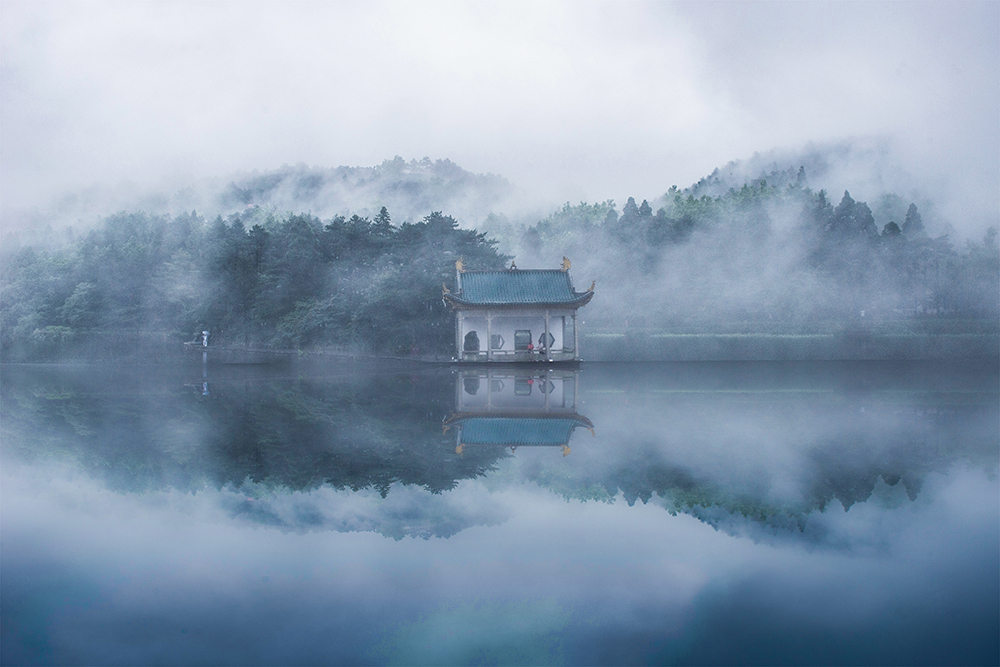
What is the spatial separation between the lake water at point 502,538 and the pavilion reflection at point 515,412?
0.30 feet

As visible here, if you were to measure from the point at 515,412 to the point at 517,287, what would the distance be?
1044 cm

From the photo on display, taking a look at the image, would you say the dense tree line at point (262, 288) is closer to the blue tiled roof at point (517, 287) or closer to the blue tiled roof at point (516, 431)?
the blue tiled roof at point (517, 287)

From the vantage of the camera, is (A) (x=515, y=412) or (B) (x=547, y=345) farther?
(B) (x=547, y=345)

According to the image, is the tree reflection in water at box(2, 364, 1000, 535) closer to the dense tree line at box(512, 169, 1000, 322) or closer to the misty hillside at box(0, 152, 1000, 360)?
the misty hillside at box(0, 152, 1000, 360)

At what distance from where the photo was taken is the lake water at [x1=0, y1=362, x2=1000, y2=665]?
3.54 m

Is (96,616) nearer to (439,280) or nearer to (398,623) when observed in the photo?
(398,623)

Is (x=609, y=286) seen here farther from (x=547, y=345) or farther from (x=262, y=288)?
(x=262, y=288)

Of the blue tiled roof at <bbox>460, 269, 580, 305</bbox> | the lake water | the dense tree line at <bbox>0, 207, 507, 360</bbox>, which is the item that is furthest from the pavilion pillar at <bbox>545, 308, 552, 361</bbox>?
the lake water

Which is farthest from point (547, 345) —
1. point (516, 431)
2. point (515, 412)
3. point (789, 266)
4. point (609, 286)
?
point (789, 266)

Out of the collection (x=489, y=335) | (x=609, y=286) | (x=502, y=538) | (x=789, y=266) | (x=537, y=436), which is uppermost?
(x=789, y=266)

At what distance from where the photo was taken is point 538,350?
20.7 m

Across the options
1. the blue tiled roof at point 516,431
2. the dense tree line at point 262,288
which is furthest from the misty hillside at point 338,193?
the blue tiled roof at point 516,431

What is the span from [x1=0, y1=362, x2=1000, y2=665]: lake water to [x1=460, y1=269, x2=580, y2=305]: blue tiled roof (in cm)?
998

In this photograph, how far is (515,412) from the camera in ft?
35.6
